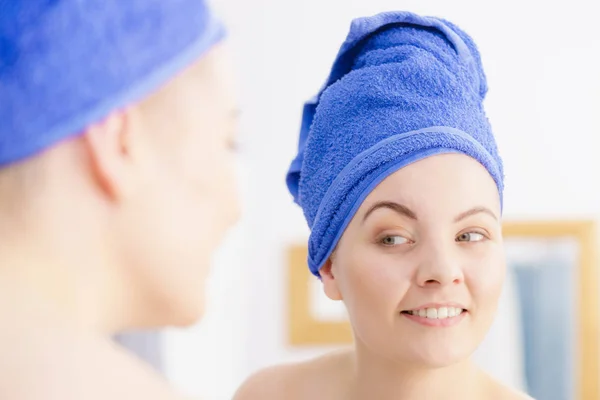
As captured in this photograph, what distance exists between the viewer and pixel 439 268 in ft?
2.95

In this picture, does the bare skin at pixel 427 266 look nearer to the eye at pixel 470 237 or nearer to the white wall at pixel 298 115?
the eye at pixel 470 237

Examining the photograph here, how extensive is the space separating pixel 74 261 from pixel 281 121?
6.60 feet

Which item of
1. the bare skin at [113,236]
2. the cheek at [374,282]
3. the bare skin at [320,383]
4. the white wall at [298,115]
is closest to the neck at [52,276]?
the bare skin at [113,236]

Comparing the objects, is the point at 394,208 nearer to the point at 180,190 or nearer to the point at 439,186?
the point at 439,186

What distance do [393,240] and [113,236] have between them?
458mm

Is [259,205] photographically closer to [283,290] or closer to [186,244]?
[283,290]

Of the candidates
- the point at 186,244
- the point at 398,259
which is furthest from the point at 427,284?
the point at 186,244

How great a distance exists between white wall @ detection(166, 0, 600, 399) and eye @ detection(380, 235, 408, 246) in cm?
123

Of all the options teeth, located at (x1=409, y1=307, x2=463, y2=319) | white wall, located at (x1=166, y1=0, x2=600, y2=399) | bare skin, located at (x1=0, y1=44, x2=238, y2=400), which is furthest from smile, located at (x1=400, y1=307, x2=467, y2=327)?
white wall, located at (x1=166, y1=0, x2=600, y2=399)

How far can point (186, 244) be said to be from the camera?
0.60m

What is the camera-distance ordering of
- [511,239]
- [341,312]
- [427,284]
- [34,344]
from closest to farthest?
[34,344] → [427,284] → [511,239] → [341,312]

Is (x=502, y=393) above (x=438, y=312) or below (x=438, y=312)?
below

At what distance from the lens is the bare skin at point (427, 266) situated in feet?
3.01

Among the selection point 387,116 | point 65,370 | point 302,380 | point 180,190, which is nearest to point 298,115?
point 302,380
